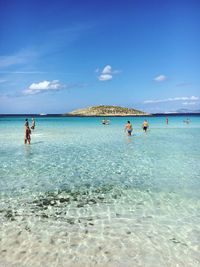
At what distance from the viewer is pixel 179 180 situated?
491 inches

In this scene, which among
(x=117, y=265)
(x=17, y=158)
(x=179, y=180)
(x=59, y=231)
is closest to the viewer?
(x=117, y=265)

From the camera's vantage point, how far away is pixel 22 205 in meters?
9.30

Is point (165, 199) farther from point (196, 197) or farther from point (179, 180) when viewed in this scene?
point (179, 180)

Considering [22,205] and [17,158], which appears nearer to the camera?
[22,205]

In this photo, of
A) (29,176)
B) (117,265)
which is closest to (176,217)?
(117,265)

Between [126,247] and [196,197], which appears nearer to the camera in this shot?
[126,247]

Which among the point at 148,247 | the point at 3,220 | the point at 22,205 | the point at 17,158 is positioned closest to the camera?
the point at 148,247

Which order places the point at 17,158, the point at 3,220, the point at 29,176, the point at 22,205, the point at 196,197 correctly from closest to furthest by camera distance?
the point at 3,220
the point at 22,205
the point at 196,197
the point at 29,176
the point at 17,158

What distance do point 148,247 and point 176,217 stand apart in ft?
6.55

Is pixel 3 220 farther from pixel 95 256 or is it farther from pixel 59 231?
pixel 95 256

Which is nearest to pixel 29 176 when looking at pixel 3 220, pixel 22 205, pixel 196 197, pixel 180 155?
pixel 22 205

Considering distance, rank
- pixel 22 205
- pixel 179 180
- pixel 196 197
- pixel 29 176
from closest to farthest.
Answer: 1. pixel 22 205
2. pixel 196 197
3. pixel 179 180
4. pixel 29 176

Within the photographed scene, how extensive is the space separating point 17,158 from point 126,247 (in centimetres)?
1344

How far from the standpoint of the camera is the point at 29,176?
13.3 m
